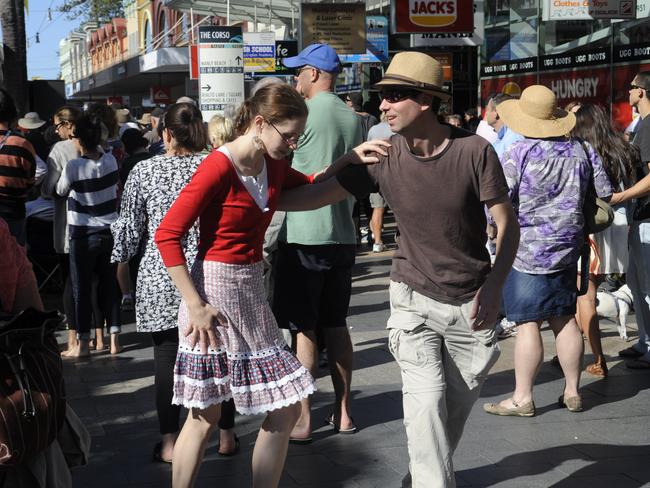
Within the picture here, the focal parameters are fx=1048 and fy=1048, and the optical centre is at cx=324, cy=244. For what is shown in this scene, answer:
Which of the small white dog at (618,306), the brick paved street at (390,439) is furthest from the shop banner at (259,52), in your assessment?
the brick paved street at (390,439)

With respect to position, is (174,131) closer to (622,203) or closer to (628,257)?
(622,203)

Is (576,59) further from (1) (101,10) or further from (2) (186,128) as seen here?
(1) (101,10)

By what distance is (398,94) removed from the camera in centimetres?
427

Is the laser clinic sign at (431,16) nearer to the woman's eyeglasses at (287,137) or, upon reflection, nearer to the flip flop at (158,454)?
→ the flip flop at (158,454)

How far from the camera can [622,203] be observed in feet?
23.8

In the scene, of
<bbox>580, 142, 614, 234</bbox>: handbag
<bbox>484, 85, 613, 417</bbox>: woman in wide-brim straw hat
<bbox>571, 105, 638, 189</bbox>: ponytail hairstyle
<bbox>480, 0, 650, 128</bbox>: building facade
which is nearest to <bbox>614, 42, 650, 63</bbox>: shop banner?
<bbox>480, 0, 650, 128</bbox>: building facade

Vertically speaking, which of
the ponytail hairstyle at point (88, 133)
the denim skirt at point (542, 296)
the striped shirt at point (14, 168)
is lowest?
the denim skirt at point (542, 296)

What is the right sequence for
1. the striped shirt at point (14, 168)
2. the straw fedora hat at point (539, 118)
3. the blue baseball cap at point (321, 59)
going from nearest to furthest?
the blue baseball cap at point (321, 59)
the straw fedora hat at point (539, 118)
the striped shirt at point (14, 168)

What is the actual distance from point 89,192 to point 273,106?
4.23 metres

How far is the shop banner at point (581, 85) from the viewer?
17938mm

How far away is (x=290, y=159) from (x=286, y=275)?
0.68m

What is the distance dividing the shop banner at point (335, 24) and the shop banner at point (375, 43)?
420cm

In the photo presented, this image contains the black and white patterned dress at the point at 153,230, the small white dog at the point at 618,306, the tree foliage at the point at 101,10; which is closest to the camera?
the black and white patterned dress at the point at 153,230

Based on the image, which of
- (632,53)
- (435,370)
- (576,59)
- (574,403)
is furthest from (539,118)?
(576,59)
